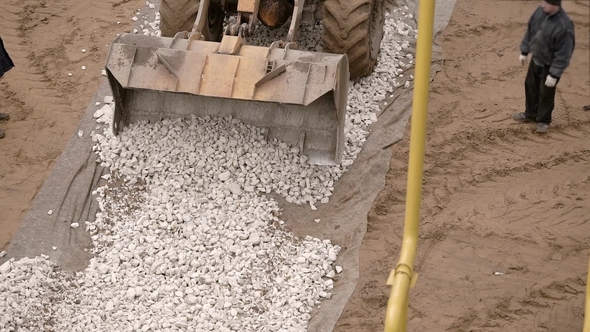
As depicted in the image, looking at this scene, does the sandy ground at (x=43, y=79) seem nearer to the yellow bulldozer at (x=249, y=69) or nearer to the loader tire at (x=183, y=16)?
the yellow bulldozer at (x=249, y=69)

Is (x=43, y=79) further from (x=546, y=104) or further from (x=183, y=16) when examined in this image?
(x=546, y=104)

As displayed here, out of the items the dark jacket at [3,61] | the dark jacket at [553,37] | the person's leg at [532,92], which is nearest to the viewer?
the dark jacket at [553,37]

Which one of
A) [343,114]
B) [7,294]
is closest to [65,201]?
[7,294]

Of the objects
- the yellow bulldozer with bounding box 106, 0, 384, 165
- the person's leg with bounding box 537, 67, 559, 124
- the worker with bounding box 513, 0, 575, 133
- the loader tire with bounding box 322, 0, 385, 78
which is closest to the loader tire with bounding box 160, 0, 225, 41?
the yellow bulldozer with bounding box 106, 0, 384, 165

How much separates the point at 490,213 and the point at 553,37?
2938 millimetres

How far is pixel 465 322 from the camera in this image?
5.88 m

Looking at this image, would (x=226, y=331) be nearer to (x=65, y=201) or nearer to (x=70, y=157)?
(x=65, y=201)

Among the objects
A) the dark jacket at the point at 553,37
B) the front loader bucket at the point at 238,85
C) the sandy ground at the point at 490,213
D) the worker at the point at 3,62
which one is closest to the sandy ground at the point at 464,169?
the sandy ground at the point at 490,213

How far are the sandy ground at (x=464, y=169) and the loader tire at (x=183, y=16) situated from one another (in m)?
1.18

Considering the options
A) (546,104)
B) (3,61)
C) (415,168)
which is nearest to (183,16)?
(3,61)

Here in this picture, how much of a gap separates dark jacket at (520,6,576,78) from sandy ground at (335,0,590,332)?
32 centimetres

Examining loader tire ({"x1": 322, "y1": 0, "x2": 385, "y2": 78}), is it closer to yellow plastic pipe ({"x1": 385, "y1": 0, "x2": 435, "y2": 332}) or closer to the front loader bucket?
the front loader bucket

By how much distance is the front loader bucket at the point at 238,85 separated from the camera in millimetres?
6422

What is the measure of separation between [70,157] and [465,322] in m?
3.90
